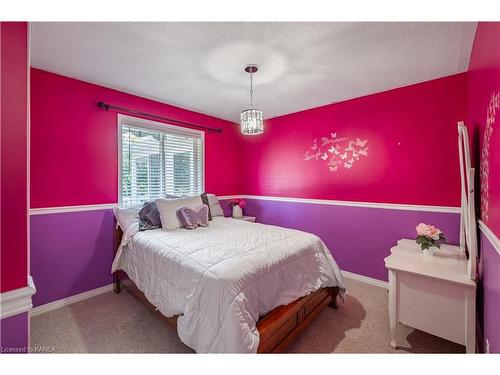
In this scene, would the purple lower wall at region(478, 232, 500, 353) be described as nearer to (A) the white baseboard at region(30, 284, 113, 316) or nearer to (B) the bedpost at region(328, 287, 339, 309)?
(B) the bedpost at region(328, 287, 339, 309)

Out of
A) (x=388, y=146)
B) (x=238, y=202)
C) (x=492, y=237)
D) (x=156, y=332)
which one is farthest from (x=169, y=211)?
(x=388, y=146)

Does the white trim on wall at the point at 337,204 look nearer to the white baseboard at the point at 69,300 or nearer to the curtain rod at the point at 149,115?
the white baseboard at the point at 69,300

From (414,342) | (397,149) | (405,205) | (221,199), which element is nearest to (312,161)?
(397,149)

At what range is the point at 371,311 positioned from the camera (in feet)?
7.25

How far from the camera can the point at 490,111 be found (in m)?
1.30

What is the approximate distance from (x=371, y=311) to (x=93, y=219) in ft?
10.2

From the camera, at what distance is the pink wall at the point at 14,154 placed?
2.77 feet

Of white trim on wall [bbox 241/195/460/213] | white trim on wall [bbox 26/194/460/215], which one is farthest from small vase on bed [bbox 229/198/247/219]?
white trim on wall [bbox 26/194/460/215]

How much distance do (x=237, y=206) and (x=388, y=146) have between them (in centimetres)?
238

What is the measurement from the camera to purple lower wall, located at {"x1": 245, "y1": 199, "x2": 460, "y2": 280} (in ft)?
8.20

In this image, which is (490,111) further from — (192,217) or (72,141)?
(72,141)

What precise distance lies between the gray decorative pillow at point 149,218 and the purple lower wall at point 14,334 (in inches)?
61.5

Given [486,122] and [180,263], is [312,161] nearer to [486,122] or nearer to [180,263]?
[486,122]

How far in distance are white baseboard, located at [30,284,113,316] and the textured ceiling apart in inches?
92.2
